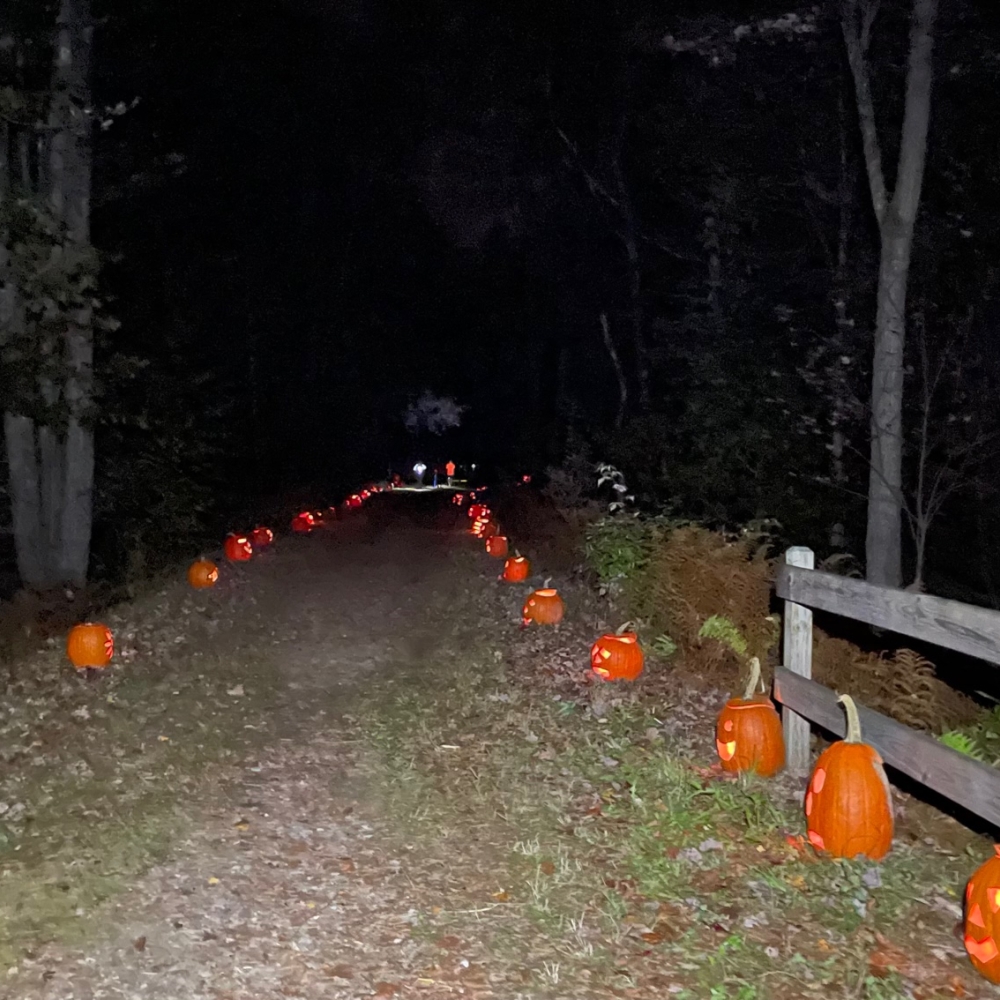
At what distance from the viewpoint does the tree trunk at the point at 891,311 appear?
9289 mm

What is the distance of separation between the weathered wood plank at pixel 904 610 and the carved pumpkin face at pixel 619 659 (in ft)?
7.10

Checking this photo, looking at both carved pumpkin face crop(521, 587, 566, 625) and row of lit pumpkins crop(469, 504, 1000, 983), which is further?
carved pumpkin face crop(521, 587, 566, 625)

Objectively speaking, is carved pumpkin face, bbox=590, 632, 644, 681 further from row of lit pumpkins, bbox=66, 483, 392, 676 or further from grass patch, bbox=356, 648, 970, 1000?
row of lit pumpkins, bbox=66, 483, 392, 676

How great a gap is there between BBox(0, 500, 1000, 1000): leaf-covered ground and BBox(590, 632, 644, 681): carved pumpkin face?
169 millimetres

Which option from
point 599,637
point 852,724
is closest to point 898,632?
point 852,724

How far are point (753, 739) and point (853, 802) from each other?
1192mm

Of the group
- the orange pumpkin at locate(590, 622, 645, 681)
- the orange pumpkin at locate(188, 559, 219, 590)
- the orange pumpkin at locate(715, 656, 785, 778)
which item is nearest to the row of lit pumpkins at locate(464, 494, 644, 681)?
the orange pumpkin at locate(590, 622, 645, 681)

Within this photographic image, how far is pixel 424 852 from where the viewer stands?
520 cm

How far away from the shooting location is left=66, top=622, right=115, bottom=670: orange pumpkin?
8508 millimetres

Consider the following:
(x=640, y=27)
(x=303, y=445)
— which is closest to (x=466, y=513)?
(x=303, y=445)

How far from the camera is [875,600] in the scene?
16.7ft

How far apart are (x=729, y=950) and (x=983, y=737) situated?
2611 millimetres

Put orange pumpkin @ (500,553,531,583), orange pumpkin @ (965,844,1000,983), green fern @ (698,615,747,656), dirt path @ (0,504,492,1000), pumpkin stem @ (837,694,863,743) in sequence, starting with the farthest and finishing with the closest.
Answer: orange pumpkin @ (500,553,531,583) → green fern @ (698,615,747,656) → pumpkin stem @ (837,694,863,743) → dirt path @ (0,504,492,1000) → orange pumpkin @ (965,844,1000,983)

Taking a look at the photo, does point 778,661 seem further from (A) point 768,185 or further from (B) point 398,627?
(A) point 768,185
